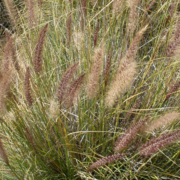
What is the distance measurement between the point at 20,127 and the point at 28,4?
83 centimetres

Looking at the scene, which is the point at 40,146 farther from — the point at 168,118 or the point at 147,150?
the point at 168,118

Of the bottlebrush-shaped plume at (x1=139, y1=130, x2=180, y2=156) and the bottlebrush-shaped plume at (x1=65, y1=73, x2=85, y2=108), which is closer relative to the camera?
the bottlebrush-shaped plume at (x1=139, y1=130, x2=180, y2=156)

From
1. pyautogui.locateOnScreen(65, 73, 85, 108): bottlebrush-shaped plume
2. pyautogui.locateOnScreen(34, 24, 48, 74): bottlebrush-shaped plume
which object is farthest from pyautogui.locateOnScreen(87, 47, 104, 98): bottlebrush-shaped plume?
pyautogui.locateOnScreen(34, 24, 48, 74): bottlebrush-shaped plume

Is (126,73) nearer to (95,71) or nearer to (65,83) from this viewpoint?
(95,71)

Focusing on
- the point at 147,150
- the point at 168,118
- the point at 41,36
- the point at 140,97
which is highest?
the point at 41,36

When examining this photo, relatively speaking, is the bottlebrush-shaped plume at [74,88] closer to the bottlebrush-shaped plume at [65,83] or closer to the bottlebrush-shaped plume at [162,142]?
the bottlebrush-shaped plume at [65,83]

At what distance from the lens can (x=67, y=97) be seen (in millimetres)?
1154

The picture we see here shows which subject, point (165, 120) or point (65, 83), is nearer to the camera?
point (165, 120)

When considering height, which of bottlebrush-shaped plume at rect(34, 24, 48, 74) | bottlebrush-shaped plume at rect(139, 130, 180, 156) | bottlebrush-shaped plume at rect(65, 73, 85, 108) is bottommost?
bottlebrush-shaped plume at rect(139, 130, 180, 156)

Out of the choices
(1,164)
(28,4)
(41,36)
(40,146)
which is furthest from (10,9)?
(1,164)

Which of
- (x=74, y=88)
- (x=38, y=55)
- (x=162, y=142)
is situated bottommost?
(x=162, y=142)

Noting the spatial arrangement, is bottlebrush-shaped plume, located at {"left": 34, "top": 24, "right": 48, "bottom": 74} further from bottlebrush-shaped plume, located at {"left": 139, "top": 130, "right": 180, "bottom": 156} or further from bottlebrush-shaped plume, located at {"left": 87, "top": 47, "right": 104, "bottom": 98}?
bottlebrush-shaped plume, located at {"left": 139, "top": 130, "right": 180, "bottom": 156}

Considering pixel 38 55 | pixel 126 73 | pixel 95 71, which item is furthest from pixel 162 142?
pixel 38 55

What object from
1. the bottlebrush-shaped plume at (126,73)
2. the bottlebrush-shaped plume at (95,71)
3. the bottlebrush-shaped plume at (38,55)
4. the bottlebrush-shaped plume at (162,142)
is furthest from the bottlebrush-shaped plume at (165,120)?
the bottlebrush-shaped plume at (38,55)
